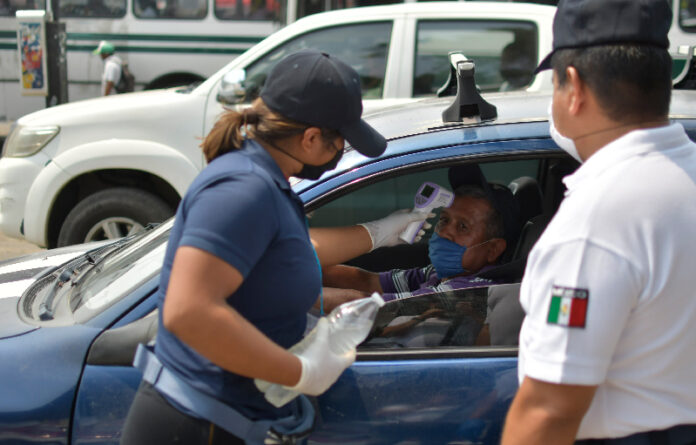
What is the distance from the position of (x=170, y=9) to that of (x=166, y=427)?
10.6m

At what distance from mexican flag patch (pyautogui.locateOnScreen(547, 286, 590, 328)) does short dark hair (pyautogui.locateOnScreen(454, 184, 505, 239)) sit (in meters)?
1.64

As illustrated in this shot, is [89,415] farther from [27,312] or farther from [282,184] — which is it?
[282,184]

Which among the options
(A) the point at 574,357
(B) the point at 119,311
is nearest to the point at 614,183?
(A) the point at 574,357

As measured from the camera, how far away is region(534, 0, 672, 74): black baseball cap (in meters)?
1.49

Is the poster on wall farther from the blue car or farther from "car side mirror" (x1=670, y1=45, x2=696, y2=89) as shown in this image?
"car side mirror" (x1=670, y1=45, x2=696, y2=89)

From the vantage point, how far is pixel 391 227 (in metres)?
2.90

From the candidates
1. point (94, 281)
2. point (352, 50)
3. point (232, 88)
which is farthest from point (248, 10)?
point (94, 281)

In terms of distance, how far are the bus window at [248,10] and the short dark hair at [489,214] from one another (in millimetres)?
9021

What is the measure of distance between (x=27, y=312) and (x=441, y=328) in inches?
47.7

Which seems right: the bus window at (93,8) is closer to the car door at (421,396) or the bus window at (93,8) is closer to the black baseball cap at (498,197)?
the black baseball cap at (498,197)

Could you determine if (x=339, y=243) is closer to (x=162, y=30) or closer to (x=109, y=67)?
(x=109, y=67)

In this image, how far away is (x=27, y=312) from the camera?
94.6 inches

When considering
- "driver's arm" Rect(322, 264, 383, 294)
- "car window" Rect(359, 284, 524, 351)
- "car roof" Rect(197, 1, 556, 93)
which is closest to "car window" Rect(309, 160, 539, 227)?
"driver's arm" Rect(322, 264, 383, 294)

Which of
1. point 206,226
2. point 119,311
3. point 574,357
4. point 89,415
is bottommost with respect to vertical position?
point 89,415
